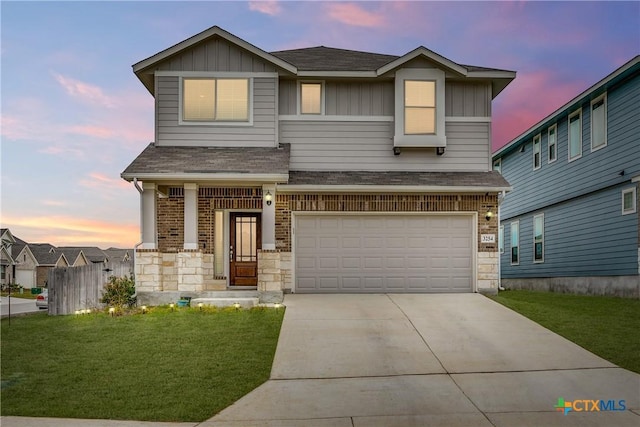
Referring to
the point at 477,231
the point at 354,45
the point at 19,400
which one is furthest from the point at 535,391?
the point at 354,45

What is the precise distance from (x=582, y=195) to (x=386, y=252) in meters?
7.96

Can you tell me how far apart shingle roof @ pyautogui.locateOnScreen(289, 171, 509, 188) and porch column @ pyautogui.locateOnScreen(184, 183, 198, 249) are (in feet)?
8.45

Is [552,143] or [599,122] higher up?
[599,122]

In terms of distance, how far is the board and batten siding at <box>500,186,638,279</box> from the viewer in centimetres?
1659

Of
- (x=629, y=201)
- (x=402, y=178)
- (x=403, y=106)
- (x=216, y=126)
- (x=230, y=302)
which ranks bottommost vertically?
(x=230, y=302)

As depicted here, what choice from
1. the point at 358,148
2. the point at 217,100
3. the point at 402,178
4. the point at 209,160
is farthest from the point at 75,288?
the point at 402,178

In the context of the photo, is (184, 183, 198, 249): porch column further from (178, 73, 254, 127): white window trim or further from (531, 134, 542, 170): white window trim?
(531, 134, 542, 170): white window trim

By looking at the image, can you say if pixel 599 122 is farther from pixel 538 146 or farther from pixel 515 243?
pixel 515 243

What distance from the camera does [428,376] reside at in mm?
8391

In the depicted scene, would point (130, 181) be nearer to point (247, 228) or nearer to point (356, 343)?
point (247, 228)

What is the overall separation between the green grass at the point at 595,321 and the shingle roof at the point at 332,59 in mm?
7578

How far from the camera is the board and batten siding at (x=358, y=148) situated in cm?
Result: 1574

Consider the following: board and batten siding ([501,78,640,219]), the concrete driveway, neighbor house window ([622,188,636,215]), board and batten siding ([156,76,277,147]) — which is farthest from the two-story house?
neighbor house window ([622,188,636,215])

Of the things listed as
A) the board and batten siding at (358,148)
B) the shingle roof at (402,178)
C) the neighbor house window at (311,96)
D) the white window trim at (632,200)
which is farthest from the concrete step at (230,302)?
the white window trim at (632,200)
